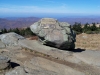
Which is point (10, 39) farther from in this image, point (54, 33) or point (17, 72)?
point (17, 72)

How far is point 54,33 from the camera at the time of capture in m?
12.0

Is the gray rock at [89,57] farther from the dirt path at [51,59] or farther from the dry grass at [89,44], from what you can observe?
the dry grass at [89,44]

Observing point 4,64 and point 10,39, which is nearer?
point 4,64

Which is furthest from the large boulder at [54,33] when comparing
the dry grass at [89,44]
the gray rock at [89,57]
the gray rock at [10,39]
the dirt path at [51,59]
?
the dry grass at [89,44]

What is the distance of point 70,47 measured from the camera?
1297cm

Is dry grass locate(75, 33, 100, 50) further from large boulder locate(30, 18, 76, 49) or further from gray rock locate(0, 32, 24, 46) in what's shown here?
gray rock locate(0, 32, 24, 46)

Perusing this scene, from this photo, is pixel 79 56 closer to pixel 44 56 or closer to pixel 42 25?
pixel 44 56

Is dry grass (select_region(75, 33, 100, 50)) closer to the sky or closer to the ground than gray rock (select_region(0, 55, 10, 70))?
closer to the ground

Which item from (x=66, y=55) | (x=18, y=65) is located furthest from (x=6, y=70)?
(x=66, y=55)

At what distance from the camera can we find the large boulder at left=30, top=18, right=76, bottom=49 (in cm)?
1190

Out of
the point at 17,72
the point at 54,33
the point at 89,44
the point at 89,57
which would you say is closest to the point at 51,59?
the point at 54,33

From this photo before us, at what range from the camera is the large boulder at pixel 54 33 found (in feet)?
39.0

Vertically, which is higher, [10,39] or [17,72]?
[10,39]

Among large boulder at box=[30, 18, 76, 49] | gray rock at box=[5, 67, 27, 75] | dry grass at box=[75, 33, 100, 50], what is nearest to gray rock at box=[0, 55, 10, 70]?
gray rock at box=[5, 67, 27, 75]
